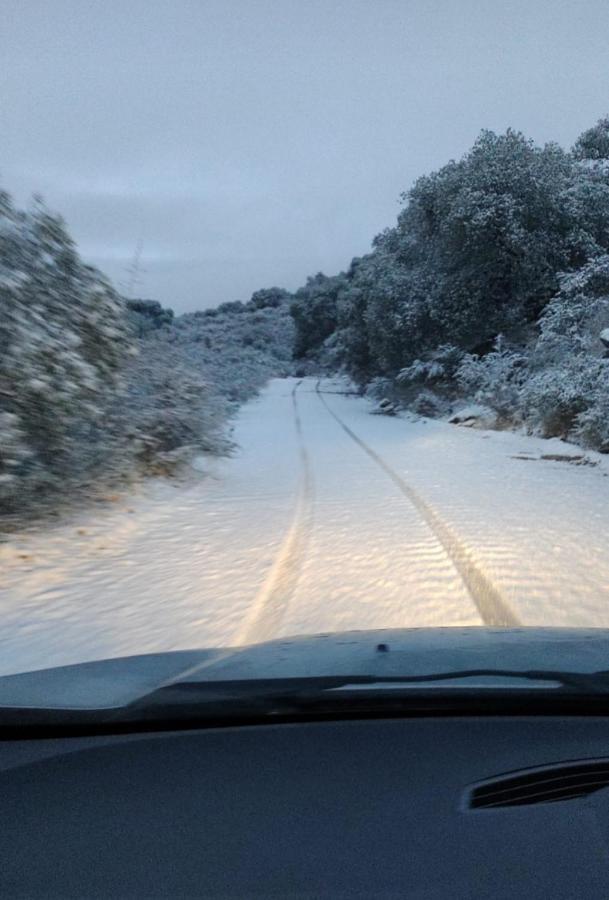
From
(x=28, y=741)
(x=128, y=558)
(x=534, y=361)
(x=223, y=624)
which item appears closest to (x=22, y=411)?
(x=128, y=558)

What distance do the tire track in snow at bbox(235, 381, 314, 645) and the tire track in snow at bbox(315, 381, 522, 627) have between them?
1375 millimetres

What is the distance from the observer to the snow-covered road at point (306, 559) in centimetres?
527

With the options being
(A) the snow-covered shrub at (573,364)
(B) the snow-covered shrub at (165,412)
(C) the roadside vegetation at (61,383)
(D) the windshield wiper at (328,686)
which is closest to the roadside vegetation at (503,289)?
(A) the snow-covered shrub at (573,364)

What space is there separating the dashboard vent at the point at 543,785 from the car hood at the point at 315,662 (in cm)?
63

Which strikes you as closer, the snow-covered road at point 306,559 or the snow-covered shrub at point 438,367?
the snow-covered road at point 306,559

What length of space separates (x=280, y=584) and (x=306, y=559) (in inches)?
31.9

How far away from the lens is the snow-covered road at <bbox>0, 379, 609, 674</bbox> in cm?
527

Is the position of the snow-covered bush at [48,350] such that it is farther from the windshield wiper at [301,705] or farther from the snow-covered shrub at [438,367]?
the snow-covered shrub at [438,367]

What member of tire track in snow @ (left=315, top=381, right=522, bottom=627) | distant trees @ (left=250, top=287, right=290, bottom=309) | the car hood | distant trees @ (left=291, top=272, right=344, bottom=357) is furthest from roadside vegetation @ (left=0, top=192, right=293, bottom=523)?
distant trees @ (left=250, top=287, right=290, bottom=309)

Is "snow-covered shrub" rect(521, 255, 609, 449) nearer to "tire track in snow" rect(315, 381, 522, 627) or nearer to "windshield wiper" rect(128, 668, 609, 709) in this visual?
"tire track in snow" rect(315, 381, 522, 627)

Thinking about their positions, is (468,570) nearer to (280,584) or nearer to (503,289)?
(280,584)

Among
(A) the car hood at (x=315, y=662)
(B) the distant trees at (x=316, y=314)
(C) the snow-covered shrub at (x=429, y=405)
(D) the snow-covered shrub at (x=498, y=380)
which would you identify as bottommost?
(A) the car hood at (x=315, y=662)

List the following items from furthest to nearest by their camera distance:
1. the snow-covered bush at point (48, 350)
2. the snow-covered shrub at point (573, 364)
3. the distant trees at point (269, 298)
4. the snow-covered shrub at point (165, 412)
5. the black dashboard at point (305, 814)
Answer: the distant trees at point (269, 298), the snow-covered shrub at point (573, 364), the snow-covered shrub at point (165, 412), the snow-covered bush at point (48, 350), the black dashboard at point (305, 814)

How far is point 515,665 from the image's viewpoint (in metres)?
2.79
